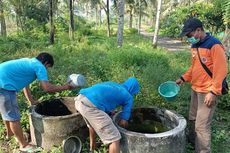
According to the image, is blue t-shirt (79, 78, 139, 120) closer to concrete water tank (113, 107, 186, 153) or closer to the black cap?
concrete water tank (113, 107, 186, 153)

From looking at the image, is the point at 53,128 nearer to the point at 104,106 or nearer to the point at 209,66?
the point at 104,106

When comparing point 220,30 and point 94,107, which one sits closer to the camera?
point 94,107

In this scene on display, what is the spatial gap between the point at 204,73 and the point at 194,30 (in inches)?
22.9

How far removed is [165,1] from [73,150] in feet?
148

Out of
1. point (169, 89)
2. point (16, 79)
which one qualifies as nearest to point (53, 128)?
point (16, 79)

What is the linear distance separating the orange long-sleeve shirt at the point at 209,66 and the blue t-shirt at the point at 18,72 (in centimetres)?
210

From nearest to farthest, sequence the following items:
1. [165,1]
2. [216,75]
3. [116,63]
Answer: [216,75] → [116,63] → [165,1]

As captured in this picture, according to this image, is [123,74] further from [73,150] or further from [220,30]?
[220,30]

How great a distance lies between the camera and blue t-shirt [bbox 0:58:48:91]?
399 cm

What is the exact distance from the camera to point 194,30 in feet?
11.5

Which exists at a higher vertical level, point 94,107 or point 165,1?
point 165,1

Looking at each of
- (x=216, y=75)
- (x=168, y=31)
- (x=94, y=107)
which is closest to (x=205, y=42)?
(x=216, y=75)

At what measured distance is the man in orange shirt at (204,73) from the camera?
3.42 m

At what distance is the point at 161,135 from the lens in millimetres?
3484
